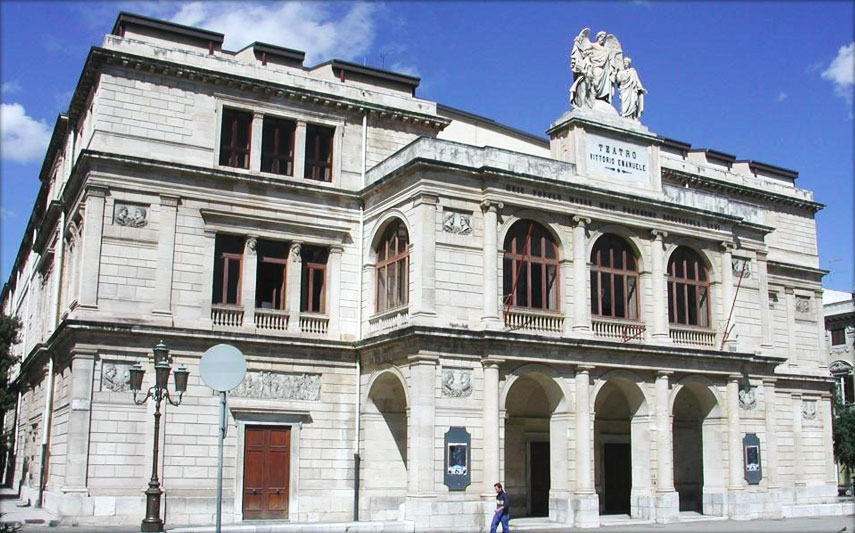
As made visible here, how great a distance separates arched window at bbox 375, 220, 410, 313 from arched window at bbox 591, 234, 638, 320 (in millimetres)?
6977

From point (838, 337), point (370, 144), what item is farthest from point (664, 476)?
point (838, 337)

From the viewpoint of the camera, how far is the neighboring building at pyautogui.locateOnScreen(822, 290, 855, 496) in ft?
198

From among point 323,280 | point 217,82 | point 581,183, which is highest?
point 217,82

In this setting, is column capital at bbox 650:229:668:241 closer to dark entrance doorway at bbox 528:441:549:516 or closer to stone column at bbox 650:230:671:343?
stone column at bbox 650:230:671:343

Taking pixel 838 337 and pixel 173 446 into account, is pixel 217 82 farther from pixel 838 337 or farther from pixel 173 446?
pixel 838 337

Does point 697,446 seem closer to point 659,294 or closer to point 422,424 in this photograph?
point 659,294

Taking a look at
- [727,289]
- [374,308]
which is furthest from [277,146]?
[727,289]

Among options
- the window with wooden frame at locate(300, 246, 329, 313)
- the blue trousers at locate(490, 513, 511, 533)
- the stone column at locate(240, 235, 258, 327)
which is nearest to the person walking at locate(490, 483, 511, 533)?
the blue trousers at locate(490, 513, 511, 533)

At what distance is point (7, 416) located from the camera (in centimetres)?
5306

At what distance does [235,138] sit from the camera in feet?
106

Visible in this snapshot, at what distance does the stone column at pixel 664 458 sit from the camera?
32281 mm

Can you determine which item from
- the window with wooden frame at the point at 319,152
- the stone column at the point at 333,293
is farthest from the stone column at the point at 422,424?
the window with wooden frame at the point at 319,152

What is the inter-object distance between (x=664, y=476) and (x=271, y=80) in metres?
19.6

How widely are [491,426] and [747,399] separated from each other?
40.8ft
